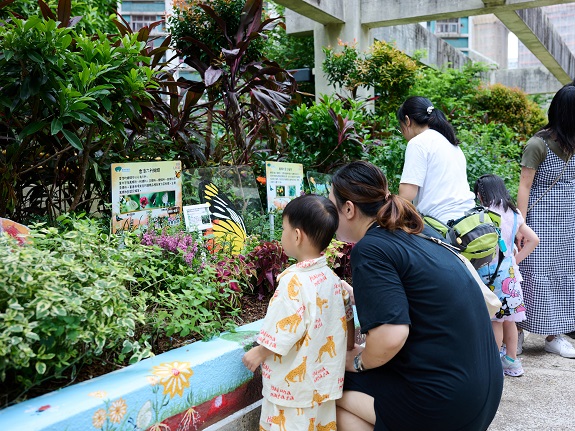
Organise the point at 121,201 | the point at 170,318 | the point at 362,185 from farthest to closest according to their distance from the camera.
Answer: the point at 121,201 → the point at 170,318 → the point at 362,185

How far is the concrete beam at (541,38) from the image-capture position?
859 cm

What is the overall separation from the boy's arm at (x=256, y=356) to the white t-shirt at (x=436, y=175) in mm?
1493

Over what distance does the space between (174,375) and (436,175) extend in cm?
190

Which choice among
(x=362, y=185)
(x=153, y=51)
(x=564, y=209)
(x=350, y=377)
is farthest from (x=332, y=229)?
(x=564, y=209)

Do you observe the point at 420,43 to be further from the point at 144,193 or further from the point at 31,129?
the point at 31,129

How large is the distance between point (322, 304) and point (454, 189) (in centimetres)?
141

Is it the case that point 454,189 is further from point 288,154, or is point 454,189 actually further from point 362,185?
point 288,154

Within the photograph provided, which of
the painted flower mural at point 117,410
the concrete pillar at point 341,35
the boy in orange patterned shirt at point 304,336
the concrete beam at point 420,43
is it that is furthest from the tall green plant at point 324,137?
the concrete beam at point 420,43

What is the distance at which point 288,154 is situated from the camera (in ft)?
15.2

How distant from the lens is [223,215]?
3477 millimetres

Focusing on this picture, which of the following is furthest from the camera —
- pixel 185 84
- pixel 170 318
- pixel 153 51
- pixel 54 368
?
pixel 185 84

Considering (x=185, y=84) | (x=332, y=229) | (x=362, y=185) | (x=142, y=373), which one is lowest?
(x=142, y=373)

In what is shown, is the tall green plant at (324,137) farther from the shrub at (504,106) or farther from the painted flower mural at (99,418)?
the shrub at (504,106)

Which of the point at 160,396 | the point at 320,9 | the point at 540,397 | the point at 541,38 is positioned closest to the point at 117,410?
the point at 160,396
